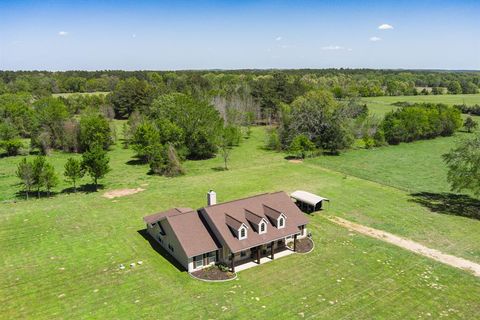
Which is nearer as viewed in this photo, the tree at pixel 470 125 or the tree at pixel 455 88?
the tree at pixel 470 125

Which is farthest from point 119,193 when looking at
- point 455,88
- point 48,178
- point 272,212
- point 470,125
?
point 455,88

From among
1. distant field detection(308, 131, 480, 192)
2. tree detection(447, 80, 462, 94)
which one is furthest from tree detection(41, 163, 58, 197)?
tree detection(447, 80, 462, 94)

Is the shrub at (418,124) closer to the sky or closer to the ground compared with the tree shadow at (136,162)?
closer to the sky

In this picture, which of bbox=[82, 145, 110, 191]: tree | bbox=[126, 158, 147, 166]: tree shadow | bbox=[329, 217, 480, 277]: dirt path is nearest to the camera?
bbox=[329, 217, 480, 277]: dirt path

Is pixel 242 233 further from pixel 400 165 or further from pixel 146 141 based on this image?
pixel 400 165

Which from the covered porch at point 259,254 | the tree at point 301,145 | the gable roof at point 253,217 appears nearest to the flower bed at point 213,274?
the covered porch at point 259,254

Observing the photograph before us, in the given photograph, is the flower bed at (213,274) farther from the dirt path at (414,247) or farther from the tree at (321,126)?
the tree at (321,126)

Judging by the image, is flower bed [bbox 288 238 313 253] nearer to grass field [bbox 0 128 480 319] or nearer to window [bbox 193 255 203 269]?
grass field [bbox 0 128 480 319]
